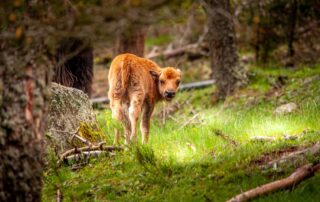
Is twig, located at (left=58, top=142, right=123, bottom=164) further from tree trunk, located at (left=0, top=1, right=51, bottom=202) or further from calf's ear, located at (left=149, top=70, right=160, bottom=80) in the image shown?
tree trunk, located at (left=0, top=1, right=51, bottom=202)

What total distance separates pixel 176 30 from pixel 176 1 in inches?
746

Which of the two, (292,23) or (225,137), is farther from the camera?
(292,23)

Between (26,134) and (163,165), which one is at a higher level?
(26,134)

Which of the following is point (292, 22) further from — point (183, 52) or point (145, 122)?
point (145, 122)

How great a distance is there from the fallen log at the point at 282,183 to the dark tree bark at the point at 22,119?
2.27 m

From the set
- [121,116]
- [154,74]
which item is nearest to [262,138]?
→ [121,116]

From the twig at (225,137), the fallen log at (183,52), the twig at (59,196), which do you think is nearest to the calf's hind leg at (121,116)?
the twig at (225,137)

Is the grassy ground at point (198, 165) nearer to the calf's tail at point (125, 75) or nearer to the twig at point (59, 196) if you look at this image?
the twig at point (59, 196)

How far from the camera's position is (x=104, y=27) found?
22.4ft

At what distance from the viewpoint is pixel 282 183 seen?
831 centimetres

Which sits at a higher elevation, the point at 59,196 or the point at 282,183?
the point at 282,183

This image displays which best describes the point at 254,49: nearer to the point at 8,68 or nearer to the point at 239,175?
the point at 239,175

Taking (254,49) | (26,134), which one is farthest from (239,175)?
(254,49)

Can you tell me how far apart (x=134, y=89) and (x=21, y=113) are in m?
4.81
